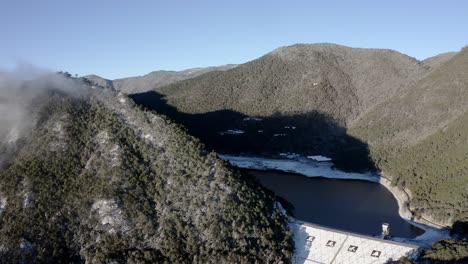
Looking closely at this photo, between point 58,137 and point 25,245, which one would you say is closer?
point 25,245

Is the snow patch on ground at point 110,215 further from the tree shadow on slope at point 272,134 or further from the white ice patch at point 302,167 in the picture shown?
the tree shadow on slope at point 272,134

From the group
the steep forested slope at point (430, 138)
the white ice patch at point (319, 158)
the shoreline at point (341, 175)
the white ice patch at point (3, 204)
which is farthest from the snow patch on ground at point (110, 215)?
the white ice patch at point (319, 158)

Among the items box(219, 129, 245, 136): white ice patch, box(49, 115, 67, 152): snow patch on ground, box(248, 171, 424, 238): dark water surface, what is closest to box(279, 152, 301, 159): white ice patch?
box(248, 171, 424, 238): dark water surface

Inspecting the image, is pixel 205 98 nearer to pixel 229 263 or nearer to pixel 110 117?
pixel 110 117

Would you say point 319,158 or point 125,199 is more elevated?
point 125,199

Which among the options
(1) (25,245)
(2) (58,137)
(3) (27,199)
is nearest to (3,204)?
(3) (27,199)

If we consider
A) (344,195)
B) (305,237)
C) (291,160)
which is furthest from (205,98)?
(305,237)

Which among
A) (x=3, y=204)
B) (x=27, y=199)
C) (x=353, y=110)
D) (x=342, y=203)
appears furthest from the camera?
(x=353, y=110)

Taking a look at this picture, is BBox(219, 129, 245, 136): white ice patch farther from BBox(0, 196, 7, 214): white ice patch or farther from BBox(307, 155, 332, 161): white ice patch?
BBox(0, 196, 7, 214): white ice patch

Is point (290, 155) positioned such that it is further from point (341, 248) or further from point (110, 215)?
point (110, 215)
